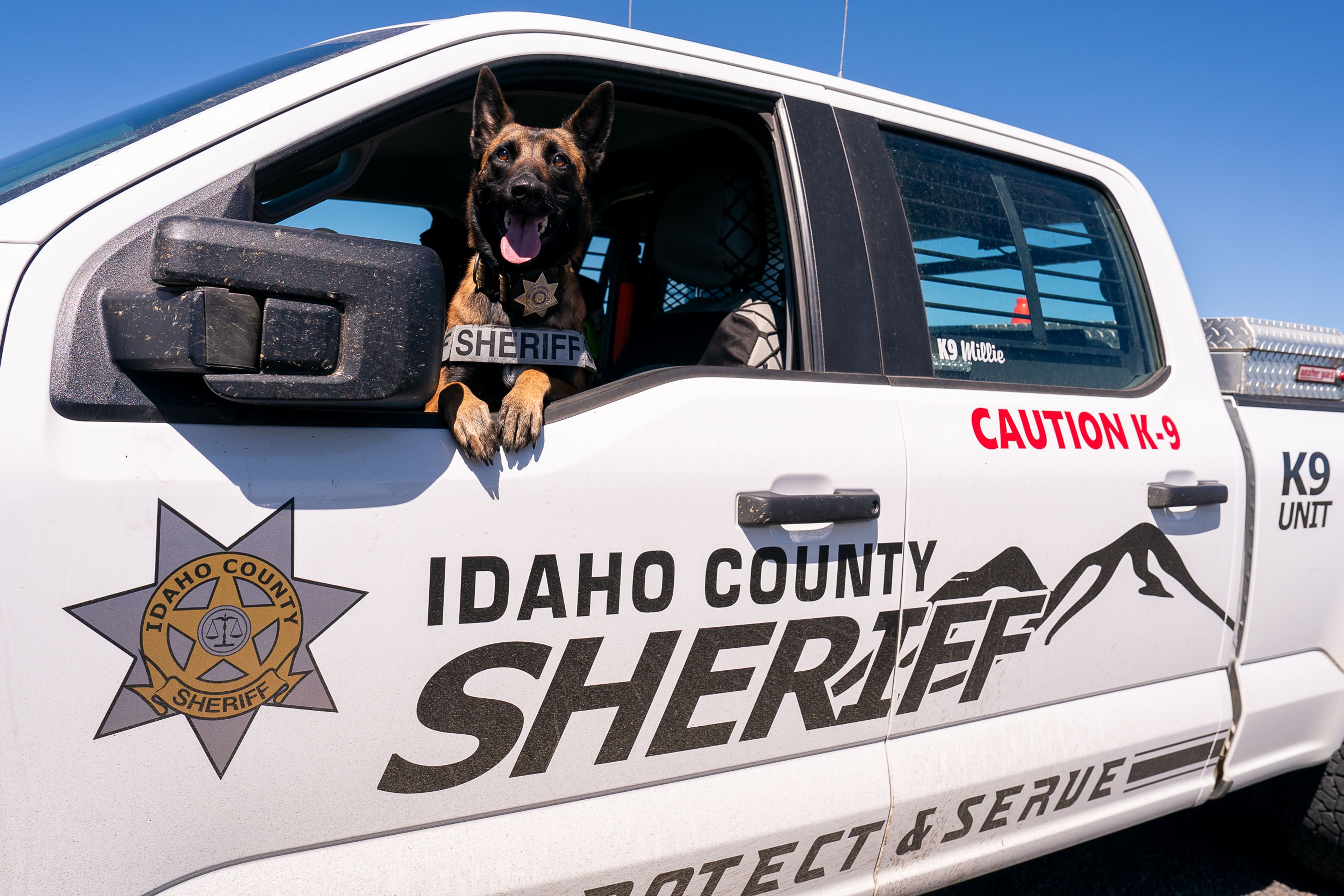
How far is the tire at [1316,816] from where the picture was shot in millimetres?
2555

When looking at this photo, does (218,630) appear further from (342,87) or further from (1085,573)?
(1085,573)

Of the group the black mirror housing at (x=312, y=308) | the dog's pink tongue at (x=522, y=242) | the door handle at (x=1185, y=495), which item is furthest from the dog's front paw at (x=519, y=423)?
the door handle at (x=1185, y=495)

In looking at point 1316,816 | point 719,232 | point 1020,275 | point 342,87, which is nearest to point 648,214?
point 719,232

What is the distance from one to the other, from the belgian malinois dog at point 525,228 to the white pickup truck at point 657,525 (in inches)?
10.4

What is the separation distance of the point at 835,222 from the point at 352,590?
1.22 meters

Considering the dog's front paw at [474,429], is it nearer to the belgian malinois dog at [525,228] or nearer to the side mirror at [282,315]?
→ the side mirror at [282,315]

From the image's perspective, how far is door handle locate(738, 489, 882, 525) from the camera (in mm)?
1565

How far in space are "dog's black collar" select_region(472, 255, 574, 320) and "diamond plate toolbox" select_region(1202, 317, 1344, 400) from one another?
189 cm

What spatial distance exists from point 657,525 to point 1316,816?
239 cm

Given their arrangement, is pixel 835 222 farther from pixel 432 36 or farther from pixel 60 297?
pixel 60 297

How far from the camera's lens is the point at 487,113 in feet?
6.43

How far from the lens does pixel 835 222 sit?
6.16 ft

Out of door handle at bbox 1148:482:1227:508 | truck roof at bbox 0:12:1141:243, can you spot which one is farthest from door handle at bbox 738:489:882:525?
truck roof at bbox 0:12:1141:243

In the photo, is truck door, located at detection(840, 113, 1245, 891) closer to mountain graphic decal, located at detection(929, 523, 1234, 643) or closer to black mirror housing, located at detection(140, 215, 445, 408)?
mountain graphic decal, located at detection(929, 523, 1234, 643)
